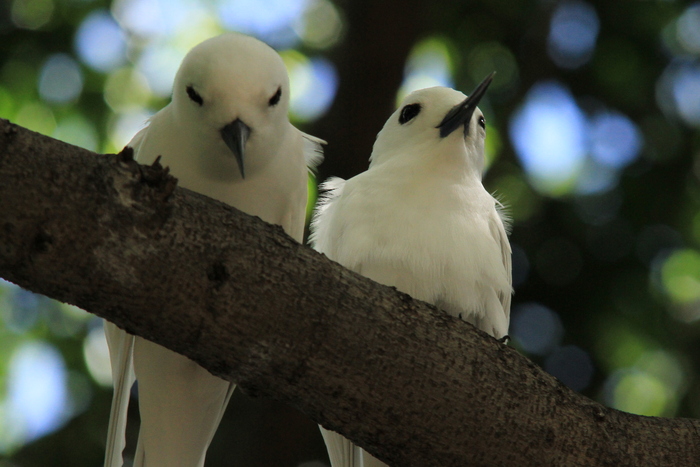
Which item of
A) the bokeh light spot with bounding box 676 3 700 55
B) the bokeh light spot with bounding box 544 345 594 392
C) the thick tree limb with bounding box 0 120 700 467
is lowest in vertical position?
the thick tree limb with bounding box 0 120 700 467

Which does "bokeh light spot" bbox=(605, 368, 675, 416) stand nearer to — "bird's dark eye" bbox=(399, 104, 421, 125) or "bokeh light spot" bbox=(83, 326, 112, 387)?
"bird's dark eye" bbox=(399, 104, 421, 125)

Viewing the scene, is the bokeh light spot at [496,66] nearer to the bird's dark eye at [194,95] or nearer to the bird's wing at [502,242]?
the bird's wing at [502,242]

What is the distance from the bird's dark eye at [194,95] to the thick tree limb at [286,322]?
0.92m

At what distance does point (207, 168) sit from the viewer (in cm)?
389

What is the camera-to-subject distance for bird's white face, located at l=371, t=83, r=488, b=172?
4.85 metres

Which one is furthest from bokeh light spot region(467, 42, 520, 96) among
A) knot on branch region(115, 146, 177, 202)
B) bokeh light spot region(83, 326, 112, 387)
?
knot on branch region(115, 146, 177, 202)

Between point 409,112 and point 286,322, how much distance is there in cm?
257

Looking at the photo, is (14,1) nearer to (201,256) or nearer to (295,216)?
(295,216)

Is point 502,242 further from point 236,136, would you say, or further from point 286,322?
point 286,322

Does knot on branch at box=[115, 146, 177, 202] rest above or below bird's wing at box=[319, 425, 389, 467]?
above

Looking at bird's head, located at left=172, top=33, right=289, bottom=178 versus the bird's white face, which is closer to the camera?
bird's head, located at left=172, top=33, right=289, bottom=178

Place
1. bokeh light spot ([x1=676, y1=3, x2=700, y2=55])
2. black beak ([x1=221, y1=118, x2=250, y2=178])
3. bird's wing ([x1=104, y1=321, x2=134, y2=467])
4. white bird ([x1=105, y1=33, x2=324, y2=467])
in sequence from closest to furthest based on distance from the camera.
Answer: black beak ([x1=221, y1=118, x2=250, y2=178])
white bird ([x1=105, y1=33, x2=324, y2=467])
bird's wing ([x1=104, y1=321, x2=134, y2=467])
bokeh light spot ([x1=676, y1=3, x2=700, y2=55])

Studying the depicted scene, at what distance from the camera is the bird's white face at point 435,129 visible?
485 cm

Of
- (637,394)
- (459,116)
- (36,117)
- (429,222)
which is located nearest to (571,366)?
(637,394)
